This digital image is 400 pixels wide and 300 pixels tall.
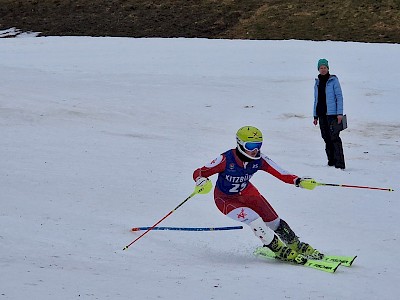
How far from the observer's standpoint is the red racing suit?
26.6 feet

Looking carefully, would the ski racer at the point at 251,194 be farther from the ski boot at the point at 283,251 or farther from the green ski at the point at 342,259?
the green ski at the point at 342,259

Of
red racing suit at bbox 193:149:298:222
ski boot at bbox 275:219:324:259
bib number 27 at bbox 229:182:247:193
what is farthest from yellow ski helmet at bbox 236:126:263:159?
ski boot at bbox 275:219:324:259

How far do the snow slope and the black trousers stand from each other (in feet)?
0.72

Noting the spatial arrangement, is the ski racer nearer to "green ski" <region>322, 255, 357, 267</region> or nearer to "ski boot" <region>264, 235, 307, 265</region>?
"ski boot" <region>264, 235, 307, 265</region>

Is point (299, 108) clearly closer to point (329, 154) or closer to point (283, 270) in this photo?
point (329, 154)

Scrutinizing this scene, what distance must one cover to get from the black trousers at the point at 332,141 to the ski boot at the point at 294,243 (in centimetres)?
438

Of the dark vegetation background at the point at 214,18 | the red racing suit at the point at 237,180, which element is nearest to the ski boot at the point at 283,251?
the red racing suit at the point at 237,180

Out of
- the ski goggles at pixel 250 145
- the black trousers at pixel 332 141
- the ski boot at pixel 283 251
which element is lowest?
the black trousers at pixel 332 141

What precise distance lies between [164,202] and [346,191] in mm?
2642

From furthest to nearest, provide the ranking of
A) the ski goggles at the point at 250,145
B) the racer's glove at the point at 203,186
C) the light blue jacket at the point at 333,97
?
the light blue jacket at the point at 333,97, the racer's glove at the point at 203,186, the ski goggles at the point at 250,145

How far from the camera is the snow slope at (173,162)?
22.2ft

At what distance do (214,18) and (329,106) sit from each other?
72.6 ft

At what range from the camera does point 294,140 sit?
14398 mm

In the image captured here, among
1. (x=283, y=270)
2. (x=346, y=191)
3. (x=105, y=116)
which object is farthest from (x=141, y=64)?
(x=283, y=270)
